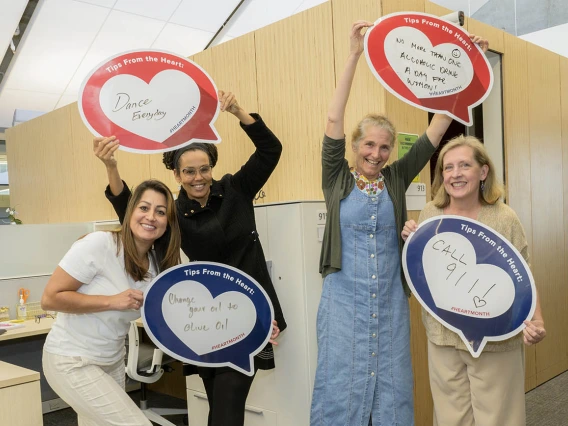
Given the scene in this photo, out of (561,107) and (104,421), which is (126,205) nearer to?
(104,421)

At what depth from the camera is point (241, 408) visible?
1966 millimetres

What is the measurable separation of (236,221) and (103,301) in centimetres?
55

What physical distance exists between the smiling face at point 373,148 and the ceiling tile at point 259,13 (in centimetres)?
532

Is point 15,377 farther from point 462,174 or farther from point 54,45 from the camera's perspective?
point 54,45

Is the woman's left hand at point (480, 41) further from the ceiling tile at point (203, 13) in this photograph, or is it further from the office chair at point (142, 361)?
the ceiling tile at point (203, 13)

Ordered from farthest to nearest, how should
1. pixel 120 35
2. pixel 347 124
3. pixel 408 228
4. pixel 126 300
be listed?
1. pixel 120 35
2. pixel 347 124
3. pixel 408 228
4. pixel 126 300

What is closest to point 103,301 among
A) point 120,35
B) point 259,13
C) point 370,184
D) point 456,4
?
point 370,184

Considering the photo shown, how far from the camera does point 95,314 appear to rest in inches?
71.2

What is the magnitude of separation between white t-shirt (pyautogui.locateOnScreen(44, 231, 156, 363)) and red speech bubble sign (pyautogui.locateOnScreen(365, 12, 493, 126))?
3.53ft

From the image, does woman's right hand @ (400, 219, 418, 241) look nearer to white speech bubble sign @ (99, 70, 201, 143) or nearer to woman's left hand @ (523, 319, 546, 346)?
woman's left hand @ (523, 319, 546, 346)

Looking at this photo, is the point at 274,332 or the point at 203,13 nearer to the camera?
the point at 274,332

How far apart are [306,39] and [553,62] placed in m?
2.15

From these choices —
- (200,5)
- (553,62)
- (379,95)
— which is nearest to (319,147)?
(379,95)

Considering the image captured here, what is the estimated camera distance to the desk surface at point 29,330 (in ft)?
10.9
